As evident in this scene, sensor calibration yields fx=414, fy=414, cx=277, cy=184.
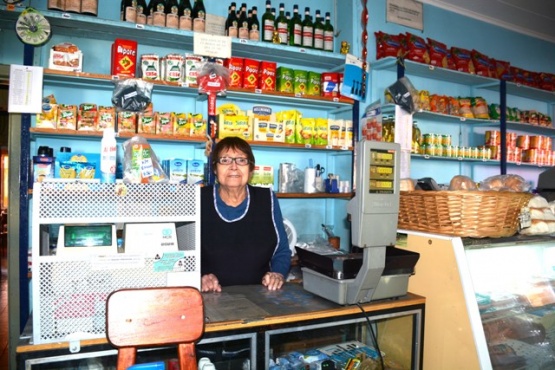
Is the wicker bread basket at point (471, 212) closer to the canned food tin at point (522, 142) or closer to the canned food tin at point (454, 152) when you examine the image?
the canned food tin at point (454, 152)

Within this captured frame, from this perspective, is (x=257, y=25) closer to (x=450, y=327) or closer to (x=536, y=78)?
(x=450, y=327)

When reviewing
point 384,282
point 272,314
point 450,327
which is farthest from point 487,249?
point 272,314

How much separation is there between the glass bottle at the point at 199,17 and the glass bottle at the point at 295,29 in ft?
2.51

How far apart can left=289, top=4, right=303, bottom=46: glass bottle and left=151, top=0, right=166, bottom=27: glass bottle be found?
1.08 m

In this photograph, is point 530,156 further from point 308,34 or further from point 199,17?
point 199,17

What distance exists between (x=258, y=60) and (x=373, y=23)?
1.36 metres

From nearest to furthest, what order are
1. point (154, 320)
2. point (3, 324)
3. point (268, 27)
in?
point (154, 320) → point (268, 27) → point (3, 324)

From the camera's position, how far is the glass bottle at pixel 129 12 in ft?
9.68

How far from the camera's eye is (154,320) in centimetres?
124

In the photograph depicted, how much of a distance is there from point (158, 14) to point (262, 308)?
7.74 ft

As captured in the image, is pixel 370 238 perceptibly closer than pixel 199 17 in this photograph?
Yes

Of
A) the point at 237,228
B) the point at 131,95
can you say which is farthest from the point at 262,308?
the point at 131,95

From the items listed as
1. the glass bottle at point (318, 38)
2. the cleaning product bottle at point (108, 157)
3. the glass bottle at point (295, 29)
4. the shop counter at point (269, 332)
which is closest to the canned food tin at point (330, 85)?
the glass bottle at point (318, 38)

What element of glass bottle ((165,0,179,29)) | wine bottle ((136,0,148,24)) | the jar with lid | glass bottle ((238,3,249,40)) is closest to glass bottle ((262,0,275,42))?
glass bottle ((238,3,249,40))
